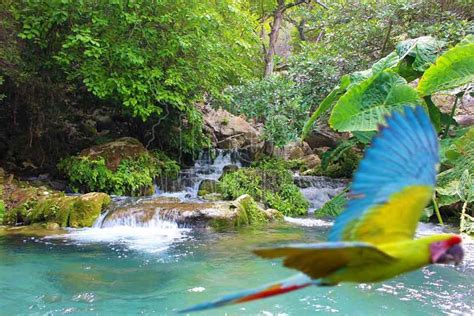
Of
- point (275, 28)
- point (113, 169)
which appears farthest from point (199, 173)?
point (275, 28)

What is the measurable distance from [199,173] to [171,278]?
754cm

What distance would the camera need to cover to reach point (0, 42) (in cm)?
952

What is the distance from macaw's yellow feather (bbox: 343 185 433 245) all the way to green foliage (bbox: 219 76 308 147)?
10.1m

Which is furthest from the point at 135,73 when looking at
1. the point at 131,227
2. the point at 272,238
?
the point at 272,238

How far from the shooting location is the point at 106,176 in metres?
10.6

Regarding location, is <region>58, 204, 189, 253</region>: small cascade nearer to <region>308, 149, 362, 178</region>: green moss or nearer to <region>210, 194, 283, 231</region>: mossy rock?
<region>210, 194, 283, 231</region>: mossy rock

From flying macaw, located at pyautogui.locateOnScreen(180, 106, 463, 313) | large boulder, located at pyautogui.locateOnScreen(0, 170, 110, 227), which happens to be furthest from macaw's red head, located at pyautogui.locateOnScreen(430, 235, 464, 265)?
large boulder, located at pyautogui.locateOnScreen(0, 170, 110, 227)

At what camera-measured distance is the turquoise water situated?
13.7ft

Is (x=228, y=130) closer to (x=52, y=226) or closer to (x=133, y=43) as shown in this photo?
(x=133, y=43)

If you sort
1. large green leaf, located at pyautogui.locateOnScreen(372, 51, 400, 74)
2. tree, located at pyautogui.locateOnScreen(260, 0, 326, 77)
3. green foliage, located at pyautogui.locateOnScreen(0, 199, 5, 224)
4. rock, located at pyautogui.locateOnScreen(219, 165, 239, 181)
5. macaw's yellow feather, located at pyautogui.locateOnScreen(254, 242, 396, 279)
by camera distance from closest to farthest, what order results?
1. macaw's yellow feather, located at pyautogui.locateOnScreen(254, 242, 396, 279)
2. large green leaf, located at pyautogui.locateOnScreen(372, 51, 400, 74)
3. green foliage, located at pyautogui.locateOnScreen(0, 199, 5, 224)
4. rock, located at pyautogui.locateOnScreen(219, 165, 239, 181)
5. tree, located at pyautogui.locateOnScreen(260, 0, 326, 77)

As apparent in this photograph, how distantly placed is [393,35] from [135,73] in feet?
19.1

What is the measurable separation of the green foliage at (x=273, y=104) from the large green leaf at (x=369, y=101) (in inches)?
217

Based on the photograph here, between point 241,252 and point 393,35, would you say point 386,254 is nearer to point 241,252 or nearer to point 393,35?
point 241,252

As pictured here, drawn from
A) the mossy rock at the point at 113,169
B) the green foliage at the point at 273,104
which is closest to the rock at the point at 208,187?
the mossy rock at the point at 113,169
